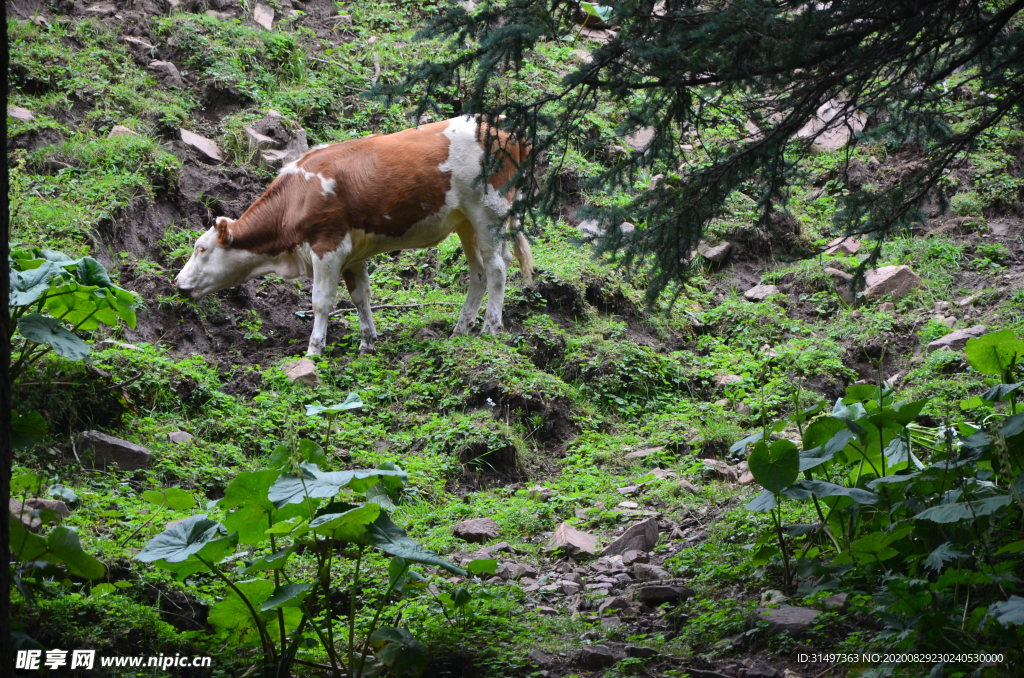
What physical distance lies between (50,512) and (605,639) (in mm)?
2300

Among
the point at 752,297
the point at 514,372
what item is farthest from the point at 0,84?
the point at 752,297

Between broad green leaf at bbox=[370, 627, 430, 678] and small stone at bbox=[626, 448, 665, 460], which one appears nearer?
broad green leaf at bbox=[370, 627, 430, 678]

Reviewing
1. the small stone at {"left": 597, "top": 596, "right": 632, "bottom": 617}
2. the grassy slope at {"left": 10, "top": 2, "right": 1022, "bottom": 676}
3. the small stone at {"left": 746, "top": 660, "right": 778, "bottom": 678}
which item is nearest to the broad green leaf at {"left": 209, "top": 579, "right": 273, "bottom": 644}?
the grassy slope at {"left": 10, "top": 2, "right": 1022, "bottom": 676}

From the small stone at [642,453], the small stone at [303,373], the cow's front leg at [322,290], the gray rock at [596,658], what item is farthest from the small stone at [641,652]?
the cow's front leg at [322,290]

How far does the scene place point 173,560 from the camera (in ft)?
8.02

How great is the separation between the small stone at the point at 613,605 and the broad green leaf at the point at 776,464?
1.07 meters

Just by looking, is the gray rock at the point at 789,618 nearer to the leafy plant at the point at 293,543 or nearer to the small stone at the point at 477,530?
the leafy plant at the point at 293,543

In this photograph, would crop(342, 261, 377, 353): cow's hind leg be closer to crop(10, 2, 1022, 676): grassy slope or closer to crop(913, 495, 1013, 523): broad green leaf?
crop(10, 2, 1022, 676): grassy slope

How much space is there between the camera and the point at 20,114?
28.5 feet

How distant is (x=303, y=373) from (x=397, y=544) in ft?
14.9

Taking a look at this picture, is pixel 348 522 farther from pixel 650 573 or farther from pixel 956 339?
pixel 956 339

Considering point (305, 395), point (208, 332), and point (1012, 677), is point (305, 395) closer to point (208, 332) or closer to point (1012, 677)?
point (208, 332)

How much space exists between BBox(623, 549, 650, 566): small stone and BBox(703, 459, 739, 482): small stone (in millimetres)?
1481

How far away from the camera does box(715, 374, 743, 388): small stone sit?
760 cm
